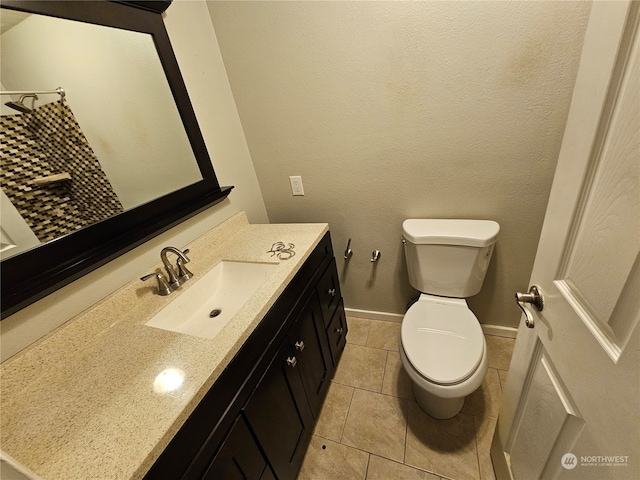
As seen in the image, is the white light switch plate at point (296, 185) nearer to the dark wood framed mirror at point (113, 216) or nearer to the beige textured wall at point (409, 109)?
the beige textured wall at point (409, 109)

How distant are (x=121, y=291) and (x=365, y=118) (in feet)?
4.16

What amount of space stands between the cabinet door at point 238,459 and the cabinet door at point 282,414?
29mm

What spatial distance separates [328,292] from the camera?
1.39 meters

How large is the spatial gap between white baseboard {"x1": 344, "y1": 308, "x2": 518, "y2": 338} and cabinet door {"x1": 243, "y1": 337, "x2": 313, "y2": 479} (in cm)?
85

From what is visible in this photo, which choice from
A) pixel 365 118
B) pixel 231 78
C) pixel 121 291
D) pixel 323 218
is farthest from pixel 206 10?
pixel 121 291

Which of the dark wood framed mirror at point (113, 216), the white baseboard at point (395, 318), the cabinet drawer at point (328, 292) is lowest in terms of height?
the white baseboard at point (395, 318)

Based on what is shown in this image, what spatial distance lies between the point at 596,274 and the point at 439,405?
1.04 meters

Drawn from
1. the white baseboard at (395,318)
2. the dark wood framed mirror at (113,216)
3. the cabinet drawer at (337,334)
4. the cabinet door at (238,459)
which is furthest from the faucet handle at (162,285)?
the white baseboard at (395,318)

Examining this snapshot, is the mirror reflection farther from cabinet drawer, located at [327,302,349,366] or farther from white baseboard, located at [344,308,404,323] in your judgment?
white baseboard, located at [344,308,404,323]

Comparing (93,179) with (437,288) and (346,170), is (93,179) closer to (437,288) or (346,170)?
(346,170)

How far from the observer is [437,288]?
1.37m

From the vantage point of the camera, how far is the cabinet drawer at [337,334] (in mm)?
1443

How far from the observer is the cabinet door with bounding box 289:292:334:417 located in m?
1.08

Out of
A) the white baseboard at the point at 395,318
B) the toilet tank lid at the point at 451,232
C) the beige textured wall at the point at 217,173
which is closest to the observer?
the beige textured wall at the point at 217,173
